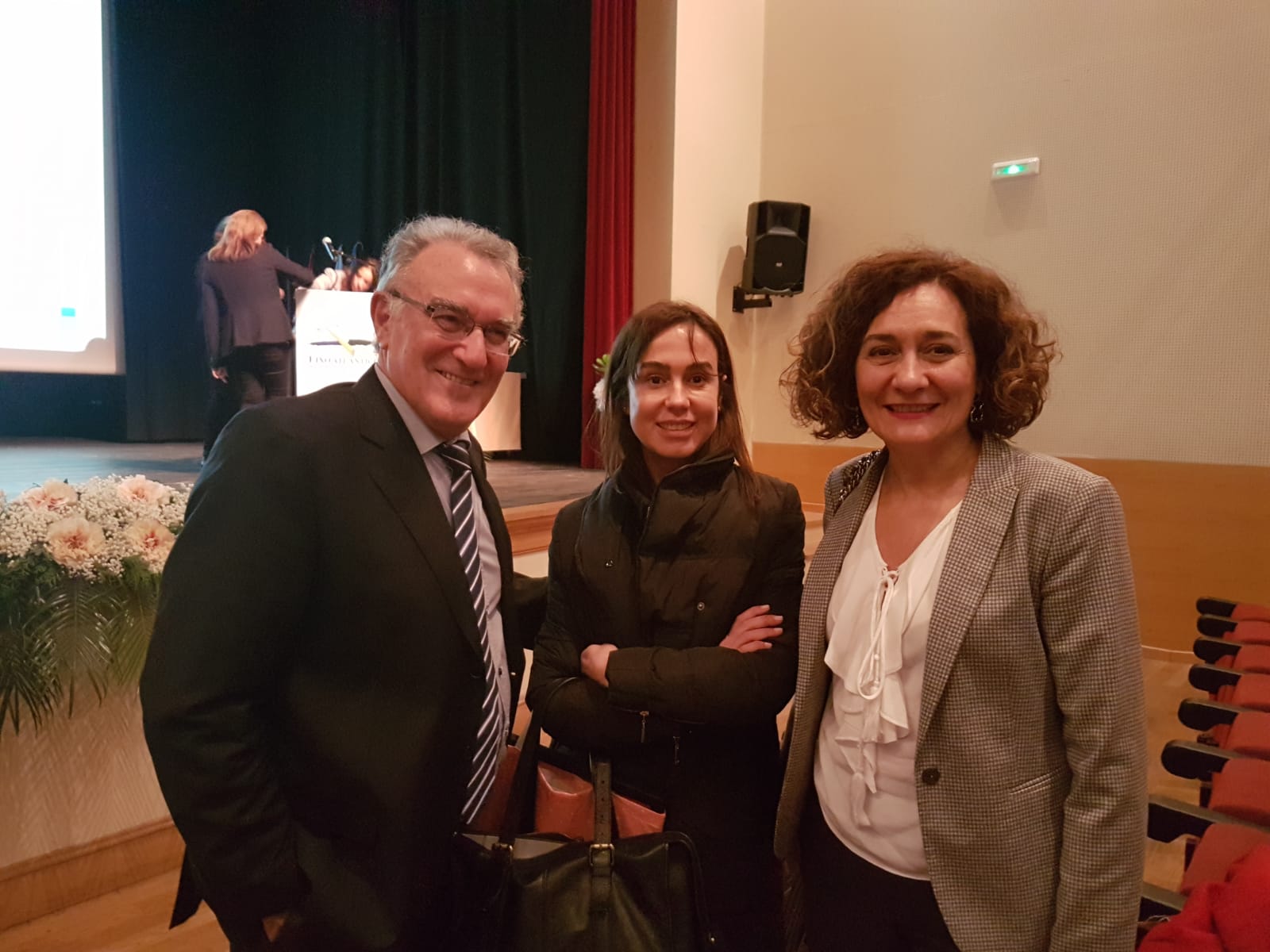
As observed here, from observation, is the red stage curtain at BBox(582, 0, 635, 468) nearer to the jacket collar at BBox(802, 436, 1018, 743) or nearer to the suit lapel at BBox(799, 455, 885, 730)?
the suit lapel at BBox(799, 455, 885, 730)

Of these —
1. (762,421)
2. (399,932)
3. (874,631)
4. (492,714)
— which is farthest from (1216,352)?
(399,932)

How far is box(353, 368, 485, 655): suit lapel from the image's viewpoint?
1.22 metres

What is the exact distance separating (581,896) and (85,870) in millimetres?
1744

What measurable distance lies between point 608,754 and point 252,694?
59cm

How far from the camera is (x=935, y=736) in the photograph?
1075mm

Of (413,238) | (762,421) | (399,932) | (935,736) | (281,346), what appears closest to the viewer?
(935,736)

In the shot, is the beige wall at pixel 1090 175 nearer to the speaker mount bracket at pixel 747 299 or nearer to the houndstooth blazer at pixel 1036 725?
the speaker mount bracket at pixel 747 299

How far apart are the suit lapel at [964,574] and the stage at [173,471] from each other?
7.48 feet

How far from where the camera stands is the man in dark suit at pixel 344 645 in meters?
1.07

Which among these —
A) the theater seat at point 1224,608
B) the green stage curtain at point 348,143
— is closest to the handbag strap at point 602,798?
the theater seat at point 1224,608

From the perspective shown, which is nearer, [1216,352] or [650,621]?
[650,621]

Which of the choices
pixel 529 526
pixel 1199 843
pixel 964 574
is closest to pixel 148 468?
pixel 529 526

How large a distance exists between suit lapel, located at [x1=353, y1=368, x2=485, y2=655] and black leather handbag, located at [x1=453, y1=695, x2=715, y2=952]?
333mm

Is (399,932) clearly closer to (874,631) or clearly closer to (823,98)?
(874,631)
